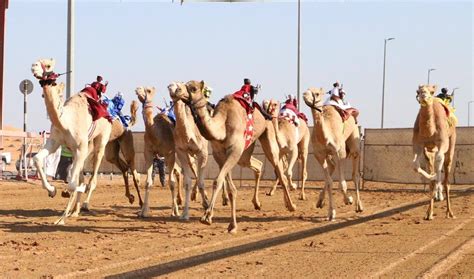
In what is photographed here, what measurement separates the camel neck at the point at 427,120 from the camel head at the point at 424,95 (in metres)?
0.12

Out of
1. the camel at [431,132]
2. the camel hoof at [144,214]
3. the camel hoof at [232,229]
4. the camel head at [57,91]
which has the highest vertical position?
the camel head at [57,91]

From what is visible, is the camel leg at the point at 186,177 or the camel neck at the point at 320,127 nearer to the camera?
the camel leg at the point at 186,177

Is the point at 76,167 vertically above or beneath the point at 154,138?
beneath

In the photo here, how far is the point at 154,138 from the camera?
16750mm

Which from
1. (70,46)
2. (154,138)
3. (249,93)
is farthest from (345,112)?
(70,46)

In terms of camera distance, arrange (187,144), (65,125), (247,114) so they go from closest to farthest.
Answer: (65,125) < (247,114) < (187,144)

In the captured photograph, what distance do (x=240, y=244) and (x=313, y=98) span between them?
4687 millimetres

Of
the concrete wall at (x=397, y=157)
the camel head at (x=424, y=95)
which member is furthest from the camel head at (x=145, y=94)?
the concrete wall at (x=397, y=157)

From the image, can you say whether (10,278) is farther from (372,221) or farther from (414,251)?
(372,221)

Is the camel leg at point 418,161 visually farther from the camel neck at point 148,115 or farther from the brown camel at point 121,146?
the brown camel at point 121,146

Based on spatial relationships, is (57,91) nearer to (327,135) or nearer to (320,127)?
(320,127)

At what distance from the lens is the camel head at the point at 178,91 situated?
44.9 feet

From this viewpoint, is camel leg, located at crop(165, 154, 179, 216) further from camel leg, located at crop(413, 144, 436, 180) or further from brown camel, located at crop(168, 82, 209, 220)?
camel leg, located at crop(413, 144, 436, 180)

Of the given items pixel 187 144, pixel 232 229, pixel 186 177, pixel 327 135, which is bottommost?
pixel 232 229
